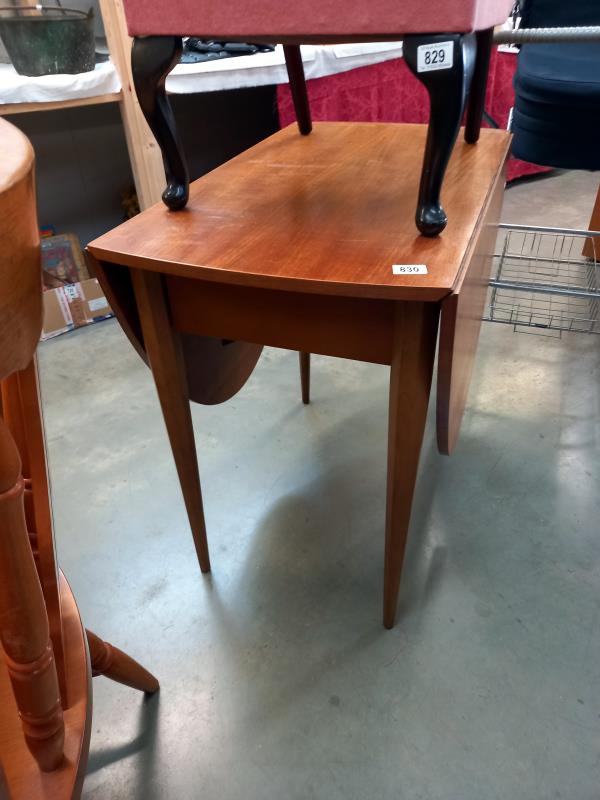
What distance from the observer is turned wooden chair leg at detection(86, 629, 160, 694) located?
0.81 meters

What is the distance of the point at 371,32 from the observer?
0.67m

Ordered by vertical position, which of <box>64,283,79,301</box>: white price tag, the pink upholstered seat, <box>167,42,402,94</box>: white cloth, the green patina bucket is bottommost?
<box>64,283,79,301</box>: white price tag

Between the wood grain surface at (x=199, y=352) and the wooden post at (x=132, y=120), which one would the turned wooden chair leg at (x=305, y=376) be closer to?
the wood grain surface at (x=199, y=352)

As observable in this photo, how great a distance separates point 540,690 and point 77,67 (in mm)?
1956

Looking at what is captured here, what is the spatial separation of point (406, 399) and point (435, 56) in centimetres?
41

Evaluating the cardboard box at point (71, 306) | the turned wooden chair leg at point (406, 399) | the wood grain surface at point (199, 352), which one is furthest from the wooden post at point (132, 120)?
the turned wooden chair leg at point (406, 399)

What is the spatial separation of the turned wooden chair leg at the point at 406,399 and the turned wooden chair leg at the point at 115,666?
1.50 feet

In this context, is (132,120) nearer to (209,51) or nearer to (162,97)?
(209,51)

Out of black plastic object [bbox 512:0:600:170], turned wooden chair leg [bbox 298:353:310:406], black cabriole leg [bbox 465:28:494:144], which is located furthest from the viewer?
turned wooden chair leg [bbox 298:353:310:406]

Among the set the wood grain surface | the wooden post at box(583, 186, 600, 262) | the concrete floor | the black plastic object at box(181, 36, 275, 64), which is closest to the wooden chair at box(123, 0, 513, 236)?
the wood grain surface

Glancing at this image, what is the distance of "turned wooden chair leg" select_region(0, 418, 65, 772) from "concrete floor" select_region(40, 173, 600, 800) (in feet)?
1.58

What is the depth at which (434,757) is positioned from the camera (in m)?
0.88

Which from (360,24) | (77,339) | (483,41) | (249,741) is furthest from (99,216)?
(249,741)

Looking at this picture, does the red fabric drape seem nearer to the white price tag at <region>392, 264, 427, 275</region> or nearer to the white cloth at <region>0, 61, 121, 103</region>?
the white cloth at <region>0, 61, 121, 103</region>
